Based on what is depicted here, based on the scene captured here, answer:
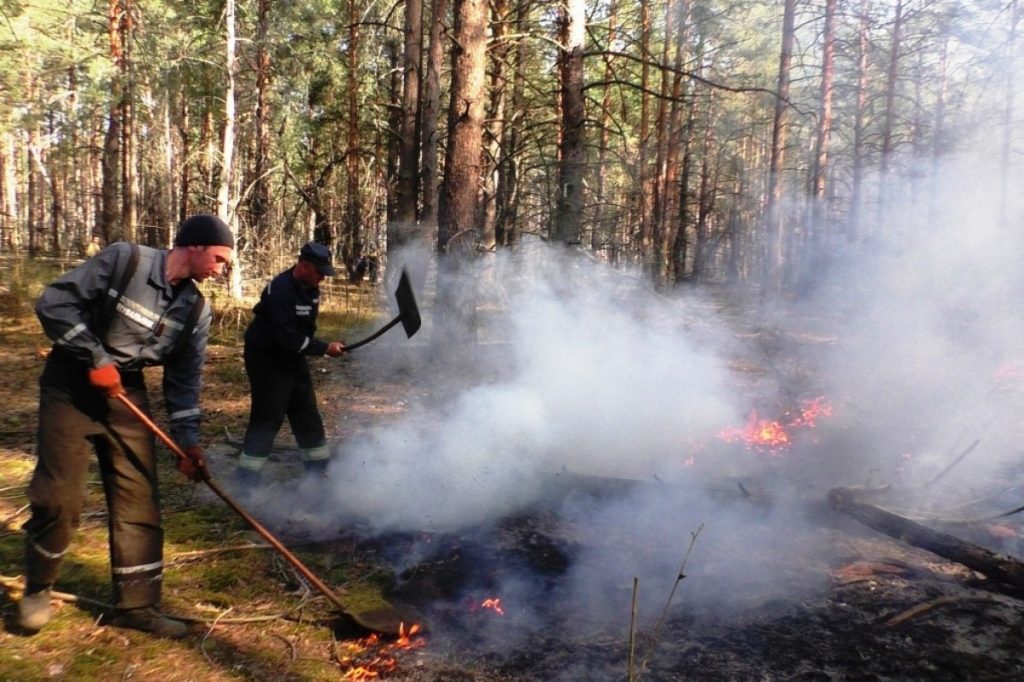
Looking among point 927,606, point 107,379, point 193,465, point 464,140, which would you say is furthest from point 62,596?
point 464,140

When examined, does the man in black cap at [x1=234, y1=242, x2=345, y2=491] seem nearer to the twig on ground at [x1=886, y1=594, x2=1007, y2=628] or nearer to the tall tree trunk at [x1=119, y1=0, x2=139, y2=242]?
the twig on ground at [x1=886, y1=594, x2=1007, y2=628]

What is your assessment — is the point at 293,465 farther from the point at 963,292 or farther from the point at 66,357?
the point at 963,292

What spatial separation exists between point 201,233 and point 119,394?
0.87 m

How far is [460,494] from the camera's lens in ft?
16.9

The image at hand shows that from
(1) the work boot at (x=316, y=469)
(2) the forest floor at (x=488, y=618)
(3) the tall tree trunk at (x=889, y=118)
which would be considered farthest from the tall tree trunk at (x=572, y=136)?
(3) the tall tree trunk at (x=889, y=118)

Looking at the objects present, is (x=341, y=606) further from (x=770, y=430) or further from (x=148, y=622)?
(x=770, y=430)

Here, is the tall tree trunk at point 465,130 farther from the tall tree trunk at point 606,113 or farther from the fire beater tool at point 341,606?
the fire beater tool at point 341,606

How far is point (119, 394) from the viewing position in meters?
3.00

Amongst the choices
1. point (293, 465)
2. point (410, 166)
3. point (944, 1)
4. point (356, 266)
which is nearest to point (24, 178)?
point (356, 266)

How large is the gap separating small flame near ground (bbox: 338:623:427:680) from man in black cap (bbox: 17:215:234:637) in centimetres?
91

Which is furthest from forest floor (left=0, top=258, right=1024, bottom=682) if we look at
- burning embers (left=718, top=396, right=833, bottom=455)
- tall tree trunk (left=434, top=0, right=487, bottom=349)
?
tall tree trunk (left=434, top=0, right=487, bottom=349)

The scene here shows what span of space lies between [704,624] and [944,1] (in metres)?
16.8

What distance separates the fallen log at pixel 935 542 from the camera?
356cm

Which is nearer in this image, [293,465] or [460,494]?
[460,494]
